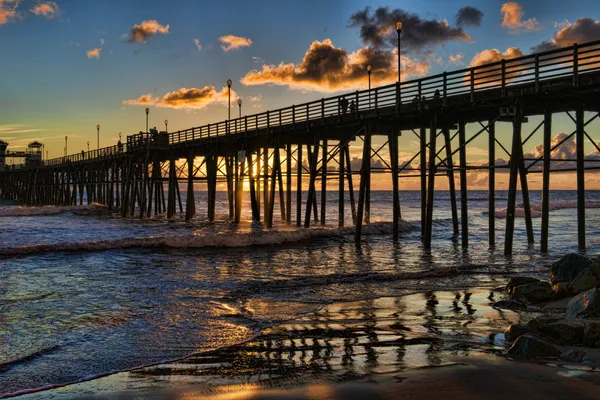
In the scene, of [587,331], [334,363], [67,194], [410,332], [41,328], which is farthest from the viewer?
[67,194]

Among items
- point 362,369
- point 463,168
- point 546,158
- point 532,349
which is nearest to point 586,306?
point 532,349

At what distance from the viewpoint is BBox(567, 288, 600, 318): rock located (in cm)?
775

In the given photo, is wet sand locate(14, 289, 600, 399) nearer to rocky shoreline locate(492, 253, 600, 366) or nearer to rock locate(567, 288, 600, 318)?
rocky shoreline locate(492, 253, 600, 366)

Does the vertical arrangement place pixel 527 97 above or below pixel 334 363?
above

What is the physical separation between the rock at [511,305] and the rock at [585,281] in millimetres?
938

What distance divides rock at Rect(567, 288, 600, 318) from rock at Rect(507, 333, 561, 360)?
1989 millimetres

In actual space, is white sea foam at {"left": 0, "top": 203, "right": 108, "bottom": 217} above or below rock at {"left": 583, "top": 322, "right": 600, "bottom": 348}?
above

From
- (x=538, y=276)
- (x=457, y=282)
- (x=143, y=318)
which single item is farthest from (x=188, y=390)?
(x=538, y=276)

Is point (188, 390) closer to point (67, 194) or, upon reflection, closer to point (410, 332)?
point (410, 332)

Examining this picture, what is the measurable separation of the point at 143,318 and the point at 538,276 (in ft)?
30.7

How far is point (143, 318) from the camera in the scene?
9.13 meters

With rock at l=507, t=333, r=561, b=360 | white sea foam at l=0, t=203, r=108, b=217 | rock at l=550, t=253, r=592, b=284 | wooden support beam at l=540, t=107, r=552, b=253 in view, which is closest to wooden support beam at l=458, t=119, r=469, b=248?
wooden support beam at l=540, t=107, r=552, b=253

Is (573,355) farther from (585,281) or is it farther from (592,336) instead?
(585,281)

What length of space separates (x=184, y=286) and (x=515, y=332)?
793cm
